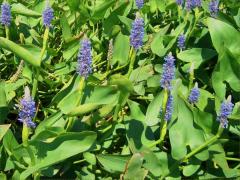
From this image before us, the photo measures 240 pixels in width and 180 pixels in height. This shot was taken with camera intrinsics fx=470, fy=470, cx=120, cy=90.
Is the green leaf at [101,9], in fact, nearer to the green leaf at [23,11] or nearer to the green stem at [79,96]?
the green leaf at [23,11]

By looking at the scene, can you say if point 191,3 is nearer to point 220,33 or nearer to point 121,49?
point 220,33

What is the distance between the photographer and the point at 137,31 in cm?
166

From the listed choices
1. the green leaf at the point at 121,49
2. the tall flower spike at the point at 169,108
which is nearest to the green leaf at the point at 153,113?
the tall flower spike at the point at 169,108

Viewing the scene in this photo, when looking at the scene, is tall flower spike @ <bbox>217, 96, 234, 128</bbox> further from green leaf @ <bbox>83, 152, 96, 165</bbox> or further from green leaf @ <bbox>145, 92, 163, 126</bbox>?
green leaf @ <bbox>83, 152, 96, 165</bbox>

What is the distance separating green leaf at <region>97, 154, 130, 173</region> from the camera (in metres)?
1.61

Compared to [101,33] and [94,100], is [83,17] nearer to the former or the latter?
[101,33]

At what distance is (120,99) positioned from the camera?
1.60m

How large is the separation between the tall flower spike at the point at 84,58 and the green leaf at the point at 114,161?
297 mm

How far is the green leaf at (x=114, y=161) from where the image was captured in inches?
63.4

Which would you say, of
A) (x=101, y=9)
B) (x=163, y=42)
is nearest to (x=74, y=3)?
(x=101, y=9)

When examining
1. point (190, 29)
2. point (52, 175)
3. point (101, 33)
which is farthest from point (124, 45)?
point (52, 175)

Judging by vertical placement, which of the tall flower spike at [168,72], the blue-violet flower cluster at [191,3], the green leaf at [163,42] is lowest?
the green leaf at [163,42]

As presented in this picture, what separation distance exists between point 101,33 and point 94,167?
3.07 ft

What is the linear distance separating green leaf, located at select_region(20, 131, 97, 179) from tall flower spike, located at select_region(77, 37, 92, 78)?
7.8 inches
